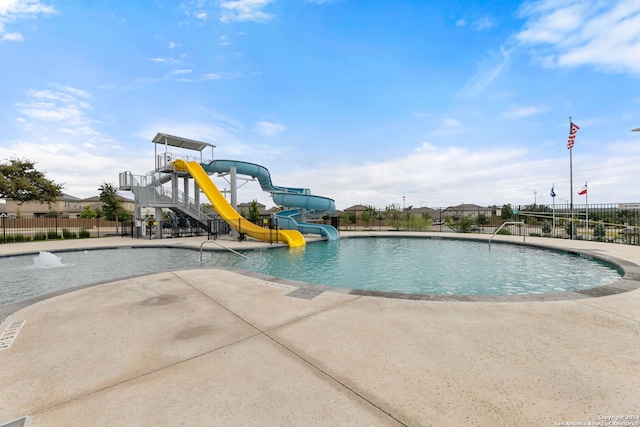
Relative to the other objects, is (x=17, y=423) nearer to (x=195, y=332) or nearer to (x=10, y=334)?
(x=195, y=332)

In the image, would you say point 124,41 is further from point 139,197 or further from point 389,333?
point 389,333

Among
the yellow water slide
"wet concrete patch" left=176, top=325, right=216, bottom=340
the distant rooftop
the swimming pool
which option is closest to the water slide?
the yellow water slide

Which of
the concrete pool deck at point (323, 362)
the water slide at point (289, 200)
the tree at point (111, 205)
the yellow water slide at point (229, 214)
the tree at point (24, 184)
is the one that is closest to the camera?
the concrete pool deck at point (323, 362)

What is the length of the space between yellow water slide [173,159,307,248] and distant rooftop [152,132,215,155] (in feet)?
6.51

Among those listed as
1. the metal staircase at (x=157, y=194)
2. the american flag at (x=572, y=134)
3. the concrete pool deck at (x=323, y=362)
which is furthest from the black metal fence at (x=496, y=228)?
the concrete pool deck at (x=323, y=362)

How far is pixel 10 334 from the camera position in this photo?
11.6 ft

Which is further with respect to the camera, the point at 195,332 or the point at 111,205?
the point at 111,205

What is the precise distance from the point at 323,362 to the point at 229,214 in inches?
673

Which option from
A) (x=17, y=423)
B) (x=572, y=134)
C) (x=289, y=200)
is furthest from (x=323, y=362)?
(x=572, y=134)

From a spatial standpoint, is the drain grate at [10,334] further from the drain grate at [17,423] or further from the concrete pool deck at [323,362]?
the drain grate at [17,423]

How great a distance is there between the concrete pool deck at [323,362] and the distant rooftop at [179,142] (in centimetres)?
1803

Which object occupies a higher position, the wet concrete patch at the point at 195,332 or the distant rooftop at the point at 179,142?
the distant rooftop at the point at 179,142

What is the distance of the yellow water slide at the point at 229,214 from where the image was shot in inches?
620

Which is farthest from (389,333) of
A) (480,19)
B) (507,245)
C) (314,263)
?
(507,245)
